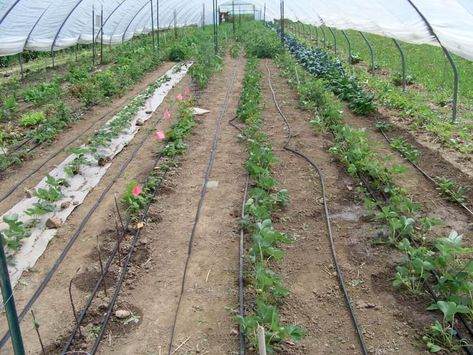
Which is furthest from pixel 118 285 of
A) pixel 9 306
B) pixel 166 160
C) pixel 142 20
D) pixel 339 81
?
pixel 142 20

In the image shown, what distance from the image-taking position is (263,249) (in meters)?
3.87

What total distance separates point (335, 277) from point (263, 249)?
660mm

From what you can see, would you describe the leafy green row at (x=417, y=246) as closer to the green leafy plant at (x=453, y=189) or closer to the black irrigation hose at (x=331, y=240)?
the black irrigation hose at (x=331, y=240)

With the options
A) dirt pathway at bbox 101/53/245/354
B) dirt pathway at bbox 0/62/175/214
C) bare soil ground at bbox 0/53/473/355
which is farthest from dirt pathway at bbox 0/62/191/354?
dirt pathway at bbox 0/62/175/214

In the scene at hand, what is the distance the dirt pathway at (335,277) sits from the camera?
323 centimetres

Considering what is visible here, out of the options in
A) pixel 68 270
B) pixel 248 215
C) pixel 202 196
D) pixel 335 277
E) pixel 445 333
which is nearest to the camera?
pixel 445 333

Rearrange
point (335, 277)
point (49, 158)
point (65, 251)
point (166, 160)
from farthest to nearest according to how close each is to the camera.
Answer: point (49, 158) → point (166, 160) → point (65, 251) → point (335, 277)

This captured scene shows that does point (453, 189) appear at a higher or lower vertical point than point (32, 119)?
lower

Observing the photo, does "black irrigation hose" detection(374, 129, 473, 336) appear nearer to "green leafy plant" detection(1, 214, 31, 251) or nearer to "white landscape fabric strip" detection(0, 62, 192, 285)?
"white landscape fabric strip" detection(0, 62, 192, 285)

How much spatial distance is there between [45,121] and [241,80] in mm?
6034

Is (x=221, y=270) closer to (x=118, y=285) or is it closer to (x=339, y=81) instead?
(x=118, y=285)

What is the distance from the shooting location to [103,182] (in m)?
5.93

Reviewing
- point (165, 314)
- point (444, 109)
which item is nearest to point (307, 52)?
point (444, 109)

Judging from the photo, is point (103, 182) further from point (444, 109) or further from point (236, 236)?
point (444, 109)
